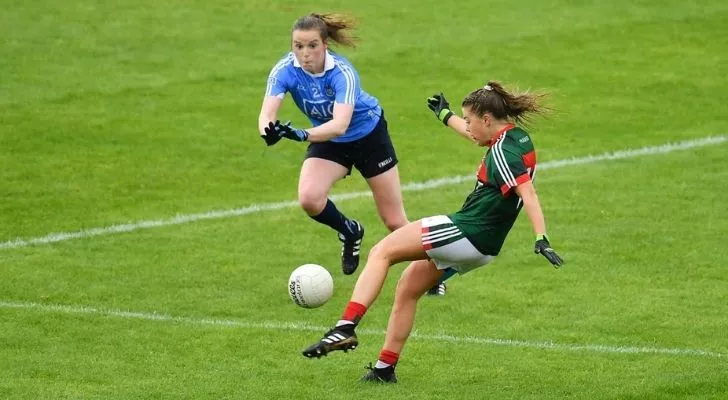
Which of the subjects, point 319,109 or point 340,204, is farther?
point 340,204

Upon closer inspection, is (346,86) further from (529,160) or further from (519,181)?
(519,181)

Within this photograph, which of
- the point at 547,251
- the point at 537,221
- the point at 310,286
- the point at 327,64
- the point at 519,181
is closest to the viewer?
the point at 547,251

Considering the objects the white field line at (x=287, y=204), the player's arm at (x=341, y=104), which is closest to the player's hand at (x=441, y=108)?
the player's arm at (x=341, y=104)

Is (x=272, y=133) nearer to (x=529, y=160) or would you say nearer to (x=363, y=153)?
(x=529, y=160)

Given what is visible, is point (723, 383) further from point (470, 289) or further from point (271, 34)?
point (271, 34)

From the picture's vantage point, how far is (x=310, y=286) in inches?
454

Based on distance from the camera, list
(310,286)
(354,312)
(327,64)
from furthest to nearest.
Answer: (327,64) → (310,286) → (354,312)

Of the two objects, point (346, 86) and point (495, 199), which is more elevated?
point (346, 86)

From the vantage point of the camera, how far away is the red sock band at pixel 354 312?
1041cm

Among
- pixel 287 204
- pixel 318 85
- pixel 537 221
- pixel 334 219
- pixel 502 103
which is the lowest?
pixel 287 204

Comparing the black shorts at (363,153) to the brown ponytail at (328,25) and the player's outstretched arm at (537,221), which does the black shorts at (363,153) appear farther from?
the player's outstretched arm at (537,221)

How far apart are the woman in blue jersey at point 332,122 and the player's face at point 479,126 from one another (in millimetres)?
1578

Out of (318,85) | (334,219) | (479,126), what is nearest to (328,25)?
(318,85)

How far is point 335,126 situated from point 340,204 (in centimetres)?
532
